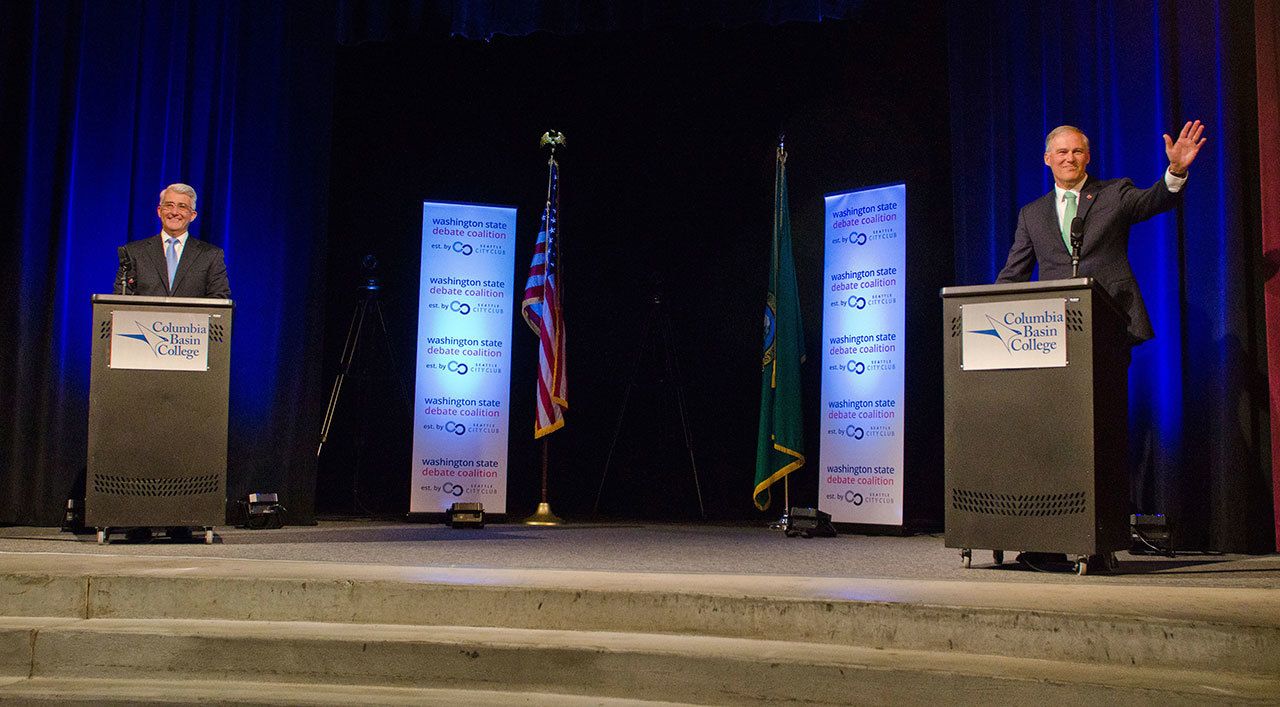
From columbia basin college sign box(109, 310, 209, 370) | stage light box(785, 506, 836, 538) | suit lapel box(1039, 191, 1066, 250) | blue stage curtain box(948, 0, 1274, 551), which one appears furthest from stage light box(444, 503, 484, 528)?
suit lapel box(1039, 191, 1066, 250)

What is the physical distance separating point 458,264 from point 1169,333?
3868 mm

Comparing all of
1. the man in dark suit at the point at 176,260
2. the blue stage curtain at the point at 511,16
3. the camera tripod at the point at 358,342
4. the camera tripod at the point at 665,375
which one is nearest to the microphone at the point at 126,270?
the man in dark suit at the point at 176,260

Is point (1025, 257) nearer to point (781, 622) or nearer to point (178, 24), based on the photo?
point (781, 622)

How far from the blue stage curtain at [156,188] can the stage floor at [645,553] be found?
20.4 inches

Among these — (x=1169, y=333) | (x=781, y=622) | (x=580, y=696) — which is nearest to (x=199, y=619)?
(x=580, y=696)

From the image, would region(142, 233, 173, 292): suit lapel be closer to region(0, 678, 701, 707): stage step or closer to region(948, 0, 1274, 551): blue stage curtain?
region(0, 678, 701, 707): stage step

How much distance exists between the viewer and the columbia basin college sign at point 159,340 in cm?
423

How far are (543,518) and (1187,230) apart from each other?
3504 mm

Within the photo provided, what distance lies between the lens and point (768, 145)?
278 inches

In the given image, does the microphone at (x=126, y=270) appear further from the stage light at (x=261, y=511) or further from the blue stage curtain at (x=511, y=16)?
the blue stage curtain at (x=511, y=16)

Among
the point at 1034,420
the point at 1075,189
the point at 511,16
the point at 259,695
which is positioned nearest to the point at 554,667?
the point at 259,695

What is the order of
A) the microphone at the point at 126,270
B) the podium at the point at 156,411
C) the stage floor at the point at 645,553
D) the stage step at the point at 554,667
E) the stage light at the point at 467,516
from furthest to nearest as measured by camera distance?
1. the stage light at the point at 467,516
2. the microphone at the point at 126,270
3. the podium at the point at 156,411
4. the stage floor at the point at 645,553
5. the stage step at the point at 554,667

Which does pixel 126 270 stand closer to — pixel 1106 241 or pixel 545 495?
pixel 545 495

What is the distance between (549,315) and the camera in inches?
249
